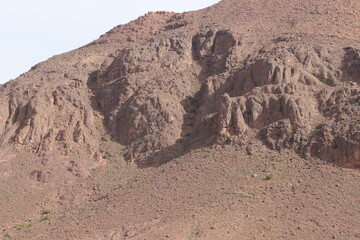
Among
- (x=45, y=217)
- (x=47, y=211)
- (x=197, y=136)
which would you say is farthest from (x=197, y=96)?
(x=45, y=217)

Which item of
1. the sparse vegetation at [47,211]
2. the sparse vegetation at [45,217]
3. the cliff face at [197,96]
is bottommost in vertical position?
the sparse vegetation at [45,217]

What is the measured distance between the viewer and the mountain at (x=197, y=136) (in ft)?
134

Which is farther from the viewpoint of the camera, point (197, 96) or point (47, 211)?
point (197, 96)

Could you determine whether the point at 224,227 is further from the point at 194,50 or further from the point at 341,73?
the point at 194,50

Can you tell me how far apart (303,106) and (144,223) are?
16.1 m

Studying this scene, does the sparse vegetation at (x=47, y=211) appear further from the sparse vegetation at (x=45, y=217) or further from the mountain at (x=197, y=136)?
the sparse vegetation at (x=45, y=217)

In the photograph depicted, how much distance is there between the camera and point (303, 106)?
155 feet

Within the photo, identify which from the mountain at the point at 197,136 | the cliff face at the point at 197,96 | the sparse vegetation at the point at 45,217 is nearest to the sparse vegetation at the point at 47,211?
the mountain at the point at 197,136

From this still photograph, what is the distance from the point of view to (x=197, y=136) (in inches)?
2025

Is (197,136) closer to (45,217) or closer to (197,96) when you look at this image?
(197,96)

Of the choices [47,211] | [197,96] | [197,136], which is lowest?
[47,211]

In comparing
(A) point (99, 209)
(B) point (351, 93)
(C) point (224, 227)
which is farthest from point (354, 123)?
(A) point (99, 209)

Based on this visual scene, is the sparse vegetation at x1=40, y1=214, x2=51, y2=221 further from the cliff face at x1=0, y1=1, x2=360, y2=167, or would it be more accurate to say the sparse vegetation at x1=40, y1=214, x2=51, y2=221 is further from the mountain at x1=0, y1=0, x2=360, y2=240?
the cliff face at x1=0, y1=1, x2=360, y2=167

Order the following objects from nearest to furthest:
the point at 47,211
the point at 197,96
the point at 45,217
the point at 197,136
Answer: the point at 45,217 → the point at 47,211 → the point at 197,136 → the point at 197,96
